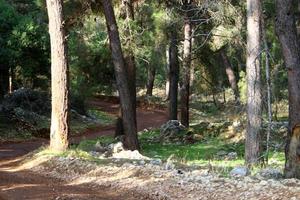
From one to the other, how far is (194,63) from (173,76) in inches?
95.9

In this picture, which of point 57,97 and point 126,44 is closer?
point 57,97

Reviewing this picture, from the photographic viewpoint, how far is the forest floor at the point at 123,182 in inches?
301

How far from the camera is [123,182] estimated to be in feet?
30.1

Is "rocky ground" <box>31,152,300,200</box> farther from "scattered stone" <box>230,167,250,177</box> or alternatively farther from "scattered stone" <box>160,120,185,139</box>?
"scattered stone" <box>160,120,185,139</box>

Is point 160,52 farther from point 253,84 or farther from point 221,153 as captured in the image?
point 253,84

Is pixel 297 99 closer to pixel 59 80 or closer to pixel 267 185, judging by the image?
pixel 267 185

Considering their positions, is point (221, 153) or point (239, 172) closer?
point (239, 172)

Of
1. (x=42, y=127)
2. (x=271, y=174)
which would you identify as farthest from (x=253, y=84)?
(x=42, y=127)

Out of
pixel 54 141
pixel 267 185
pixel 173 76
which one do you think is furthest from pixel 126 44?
pixel 267 185

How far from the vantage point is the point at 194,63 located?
1030 inches

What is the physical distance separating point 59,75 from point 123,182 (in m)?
4.45

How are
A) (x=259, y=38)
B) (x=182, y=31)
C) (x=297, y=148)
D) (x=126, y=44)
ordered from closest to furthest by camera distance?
(x=297, y=148)
(x=259, y=38)
(x=126, y=44)
(x=182, y=31)

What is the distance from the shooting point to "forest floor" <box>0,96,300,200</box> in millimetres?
7637

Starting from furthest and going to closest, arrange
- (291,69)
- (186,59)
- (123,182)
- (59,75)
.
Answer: (186,59), (59,75), (123,182), (291,69)
